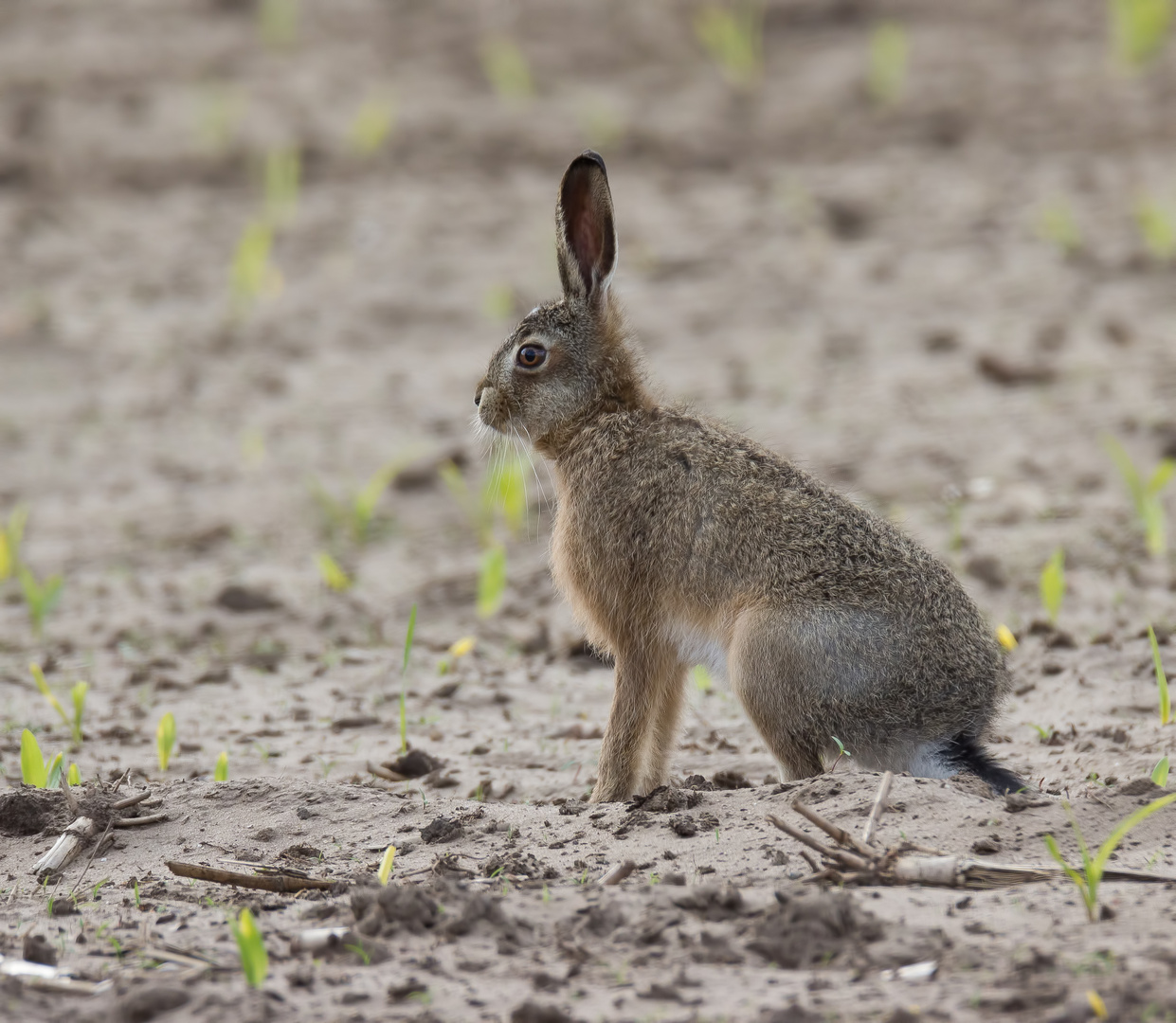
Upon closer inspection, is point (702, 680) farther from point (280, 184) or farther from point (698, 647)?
point (280, 184)

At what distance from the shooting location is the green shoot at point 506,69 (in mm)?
12789

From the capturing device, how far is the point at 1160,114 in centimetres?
1226

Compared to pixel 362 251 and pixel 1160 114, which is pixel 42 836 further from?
pixel 1160 114

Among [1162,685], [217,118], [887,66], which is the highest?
[887,66]

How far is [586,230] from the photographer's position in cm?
518

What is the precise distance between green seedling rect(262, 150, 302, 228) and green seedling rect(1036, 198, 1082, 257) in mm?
5560

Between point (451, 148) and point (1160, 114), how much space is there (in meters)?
6.07

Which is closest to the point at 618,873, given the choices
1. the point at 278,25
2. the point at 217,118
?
the point at 217,118

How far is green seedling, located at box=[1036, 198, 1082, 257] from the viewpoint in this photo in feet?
33.6

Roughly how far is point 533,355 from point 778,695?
1.69 m

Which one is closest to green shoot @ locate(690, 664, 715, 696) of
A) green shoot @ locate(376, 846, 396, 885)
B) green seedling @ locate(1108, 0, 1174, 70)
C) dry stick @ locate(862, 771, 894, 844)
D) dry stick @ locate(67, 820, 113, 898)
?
dry stick @ locate(862, 771, 894, 844)

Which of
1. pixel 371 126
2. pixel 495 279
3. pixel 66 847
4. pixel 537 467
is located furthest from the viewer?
pixel 371 126

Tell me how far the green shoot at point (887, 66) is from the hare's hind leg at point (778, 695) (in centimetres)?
919

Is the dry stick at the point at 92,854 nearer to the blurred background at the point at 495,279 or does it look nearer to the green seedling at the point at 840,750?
the green seedling at the point at 840,750
